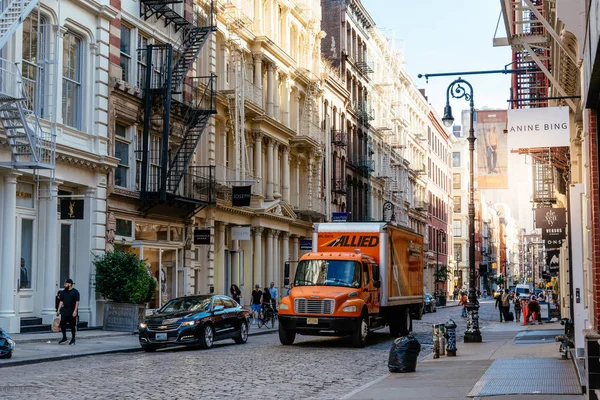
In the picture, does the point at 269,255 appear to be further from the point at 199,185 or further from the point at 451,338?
the point at 451,338

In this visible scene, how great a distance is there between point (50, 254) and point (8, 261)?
7.00 ft

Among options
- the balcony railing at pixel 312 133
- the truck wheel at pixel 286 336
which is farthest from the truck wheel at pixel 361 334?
the balcony railing at pixel 312 133

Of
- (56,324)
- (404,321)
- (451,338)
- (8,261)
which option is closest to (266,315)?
(404,321)

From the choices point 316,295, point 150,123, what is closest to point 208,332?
point 316,295

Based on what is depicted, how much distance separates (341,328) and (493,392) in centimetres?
1070

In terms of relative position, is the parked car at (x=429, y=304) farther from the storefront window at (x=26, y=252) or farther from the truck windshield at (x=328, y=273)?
the storefront window at (x=26, y=252)

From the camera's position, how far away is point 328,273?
25031 millimetres

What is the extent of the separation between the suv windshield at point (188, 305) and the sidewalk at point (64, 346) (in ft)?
4.31

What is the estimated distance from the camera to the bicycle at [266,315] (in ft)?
117

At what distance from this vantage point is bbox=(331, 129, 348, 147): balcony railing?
58531 millimetres

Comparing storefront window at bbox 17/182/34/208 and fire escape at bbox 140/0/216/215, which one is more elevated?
fire escape at bbox 140/0/216/215

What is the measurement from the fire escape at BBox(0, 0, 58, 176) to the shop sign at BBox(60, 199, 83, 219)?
3.61 ft

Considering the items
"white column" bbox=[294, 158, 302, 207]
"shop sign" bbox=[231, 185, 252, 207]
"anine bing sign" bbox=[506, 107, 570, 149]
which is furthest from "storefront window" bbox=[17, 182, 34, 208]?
"white column" bbox=[294, 158, 302, 207]

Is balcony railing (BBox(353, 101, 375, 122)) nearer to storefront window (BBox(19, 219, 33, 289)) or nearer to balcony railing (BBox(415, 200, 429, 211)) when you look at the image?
balcony railing (BBox(415, 200, 429, 211))
